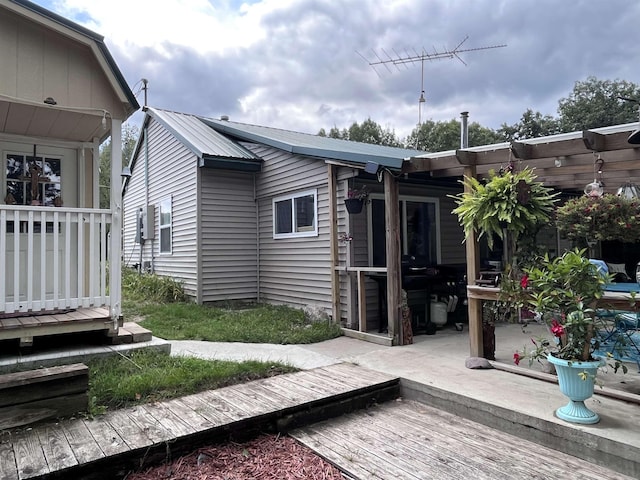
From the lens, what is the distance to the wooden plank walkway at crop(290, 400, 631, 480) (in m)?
2.58

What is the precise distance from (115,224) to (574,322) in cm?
433

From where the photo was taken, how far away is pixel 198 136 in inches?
360

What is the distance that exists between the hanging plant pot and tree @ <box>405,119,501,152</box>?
25.8 meters

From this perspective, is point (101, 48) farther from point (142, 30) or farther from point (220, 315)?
point (142, 30)

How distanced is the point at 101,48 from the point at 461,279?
6.07 metres

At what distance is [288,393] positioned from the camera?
359 cm

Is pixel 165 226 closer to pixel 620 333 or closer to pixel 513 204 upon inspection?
pixel 513 204

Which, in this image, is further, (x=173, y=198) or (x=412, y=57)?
(x=173, y=198)

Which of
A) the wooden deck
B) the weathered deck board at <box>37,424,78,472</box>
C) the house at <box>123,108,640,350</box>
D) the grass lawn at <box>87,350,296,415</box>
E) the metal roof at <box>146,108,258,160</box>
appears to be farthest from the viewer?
the metal roof at <box>146,108,258,160</box>

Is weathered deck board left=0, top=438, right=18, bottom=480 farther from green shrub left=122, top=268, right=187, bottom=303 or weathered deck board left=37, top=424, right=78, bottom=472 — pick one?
green shrub left=122, top=268, right=187, bottom=303

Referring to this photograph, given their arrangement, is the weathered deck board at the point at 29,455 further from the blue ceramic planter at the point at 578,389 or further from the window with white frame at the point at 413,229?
the window with white frame at the point at 413,229

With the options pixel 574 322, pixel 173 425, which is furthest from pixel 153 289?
pixel 574 322

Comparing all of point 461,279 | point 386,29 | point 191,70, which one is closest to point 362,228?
point 461,279

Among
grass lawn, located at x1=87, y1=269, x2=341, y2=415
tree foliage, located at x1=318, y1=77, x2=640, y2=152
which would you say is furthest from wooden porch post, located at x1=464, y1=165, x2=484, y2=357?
tree foliage, located at x1=318, y1=77, x2=640, y2=152
